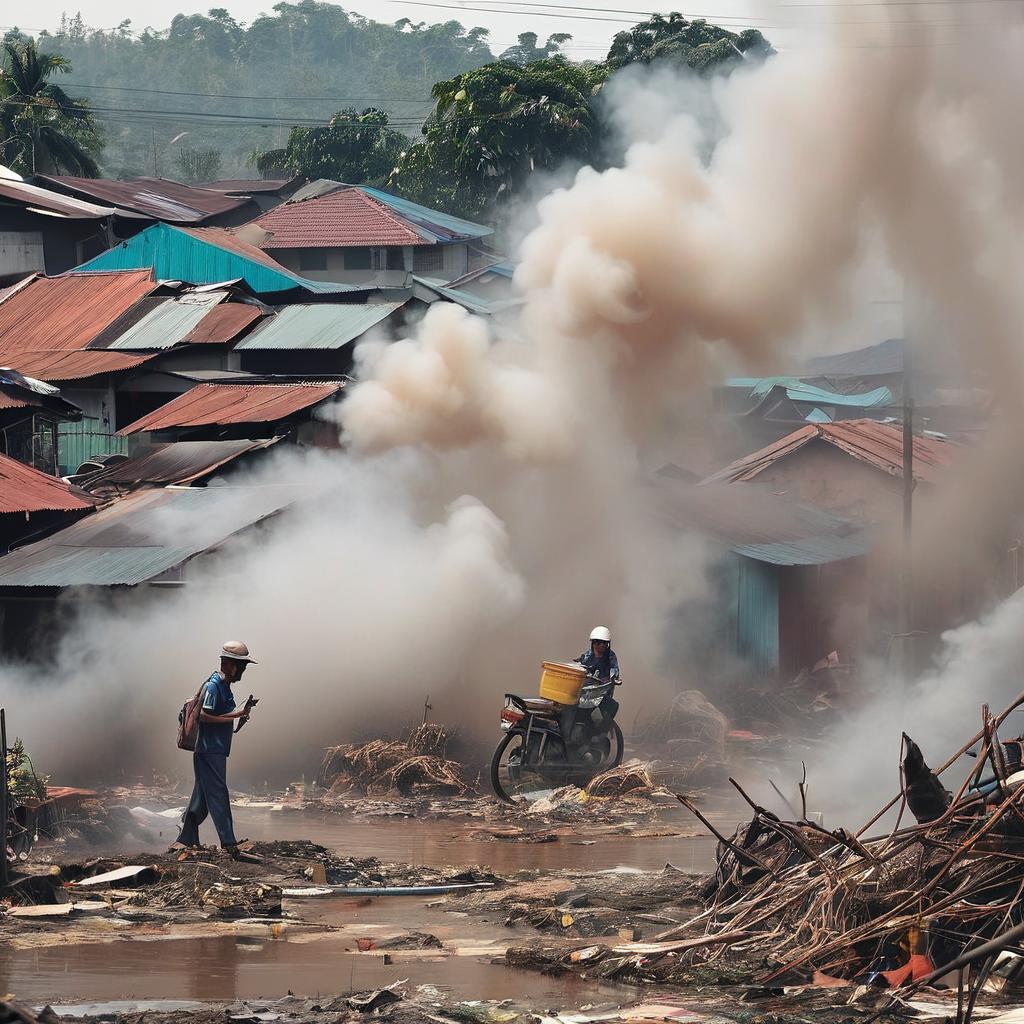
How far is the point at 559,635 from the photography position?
20906mm

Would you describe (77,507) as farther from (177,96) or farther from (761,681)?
(177,96)

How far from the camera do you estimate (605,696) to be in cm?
1684

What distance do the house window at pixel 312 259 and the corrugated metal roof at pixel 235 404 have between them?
85.5 ft

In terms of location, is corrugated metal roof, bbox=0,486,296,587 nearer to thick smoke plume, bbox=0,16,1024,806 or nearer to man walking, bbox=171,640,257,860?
thick smoke plume, bbox=0,16,1024,806

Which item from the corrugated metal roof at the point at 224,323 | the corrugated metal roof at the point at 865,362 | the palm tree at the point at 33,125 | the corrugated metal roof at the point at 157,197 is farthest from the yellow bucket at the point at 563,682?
the palm tree at the point at 33,125

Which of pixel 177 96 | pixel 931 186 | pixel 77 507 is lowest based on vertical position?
pixel 77 507

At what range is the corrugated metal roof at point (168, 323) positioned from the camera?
3192cm

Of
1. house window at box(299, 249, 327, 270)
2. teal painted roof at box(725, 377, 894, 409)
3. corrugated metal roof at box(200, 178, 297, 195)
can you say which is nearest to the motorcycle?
teal painted roof at box(725, 377, 894, 409)

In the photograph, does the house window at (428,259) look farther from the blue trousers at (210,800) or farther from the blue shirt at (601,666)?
the blue trousers at (210,800)

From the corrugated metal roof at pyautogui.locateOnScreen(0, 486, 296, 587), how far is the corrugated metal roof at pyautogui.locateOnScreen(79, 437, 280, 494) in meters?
1.34

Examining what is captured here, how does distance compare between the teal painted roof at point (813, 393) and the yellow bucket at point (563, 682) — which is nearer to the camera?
the yellow bucket at point (563, 682)

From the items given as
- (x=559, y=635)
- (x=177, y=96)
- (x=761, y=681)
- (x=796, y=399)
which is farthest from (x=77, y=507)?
(x=177, y=96)

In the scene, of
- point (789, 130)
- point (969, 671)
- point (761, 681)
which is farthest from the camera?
point (761, 681)

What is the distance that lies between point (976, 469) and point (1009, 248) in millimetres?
6217
